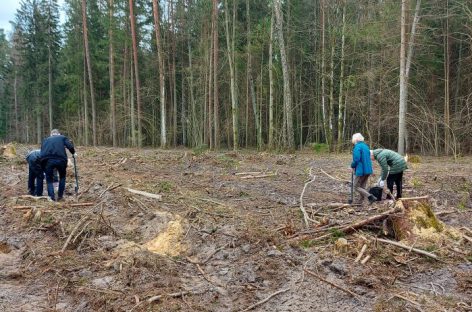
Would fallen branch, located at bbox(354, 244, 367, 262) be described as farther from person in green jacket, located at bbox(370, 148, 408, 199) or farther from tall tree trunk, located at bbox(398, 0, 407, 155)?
A: tall tree trunk, located at bbox(398, 0, 407, 155)

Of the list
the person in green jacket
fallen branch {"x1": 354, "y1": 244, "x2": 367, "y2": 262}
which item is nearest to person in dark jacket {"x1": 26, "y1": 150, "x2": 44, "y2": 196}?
fallen branch {"x1": 354, "y1": 244, "x2": 367, "y2": 262}

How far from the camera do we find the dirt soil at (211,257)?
4941 mm

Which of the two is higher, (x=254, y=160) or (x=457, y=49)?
(x=457, y=49)

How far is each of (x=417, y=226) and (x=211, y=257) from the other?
3.17 metres

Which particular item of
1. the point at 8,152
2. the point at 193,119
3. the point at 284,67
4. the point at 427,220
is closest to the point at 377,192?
the point at 427,220

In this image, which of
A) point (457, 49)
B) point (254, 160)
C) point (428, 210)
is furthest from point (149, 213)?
point (457, 49)

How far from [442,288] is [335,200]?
14.5 feet

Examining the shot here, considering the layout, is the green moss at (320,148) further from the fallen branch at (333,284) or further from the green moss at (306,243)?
the fallen branch at (333,284)

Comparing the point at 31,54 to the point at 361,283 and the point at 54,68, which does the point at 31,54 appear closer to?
the point at 54,68

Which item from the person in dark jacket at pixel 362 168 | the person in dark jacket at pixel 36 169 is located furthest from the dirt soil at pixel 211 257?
the person in dark jacket at pixel 362 168

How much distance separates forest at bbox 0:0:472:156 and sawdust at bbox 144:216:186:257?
1372cm

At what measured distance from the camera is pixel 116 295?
198 inches

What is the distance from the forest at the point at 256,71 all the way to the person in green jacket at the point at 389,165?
31.6 ft

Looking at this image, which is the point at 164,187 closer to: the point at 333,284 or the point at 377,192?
the point at 377,192
